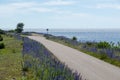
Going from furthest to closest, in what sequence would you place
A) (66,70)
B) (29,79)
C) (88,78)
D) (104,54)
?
1. (104,54)
2. (88,78)
3. (29,79)
4. (66,70)

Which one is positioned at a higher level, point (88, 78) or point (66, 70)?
point (66, 70)

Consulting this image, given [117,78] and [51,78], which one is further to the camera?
[117,78]

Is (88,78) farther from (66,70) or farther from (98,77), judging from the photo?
(66,70)

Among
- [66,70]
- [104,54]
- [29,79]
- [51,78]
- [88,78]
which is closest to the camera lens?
[51,78]

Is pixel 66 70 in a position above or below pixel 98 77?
above

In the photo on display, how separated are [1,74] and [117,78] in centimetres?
523

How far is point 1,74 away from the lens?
56.2 ft

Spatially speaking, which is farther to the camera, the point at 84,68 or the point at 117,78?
the point at 84,68

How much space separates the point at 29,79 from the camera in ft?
49.2

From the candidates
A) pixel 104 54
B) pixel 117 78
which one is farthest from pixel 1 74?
pixel 104 54

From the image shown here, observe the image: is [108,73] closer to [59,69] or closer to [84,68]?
[84,68]

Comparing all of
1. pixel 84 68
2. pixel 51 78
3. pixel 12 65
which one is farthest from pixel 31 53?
pixel 51 78

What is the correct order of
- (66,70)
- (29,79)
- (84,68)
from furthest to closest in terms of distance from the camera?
(84,68)
(29,79)
(66,70)

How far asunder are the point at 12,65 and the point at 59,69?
28.3 ft
